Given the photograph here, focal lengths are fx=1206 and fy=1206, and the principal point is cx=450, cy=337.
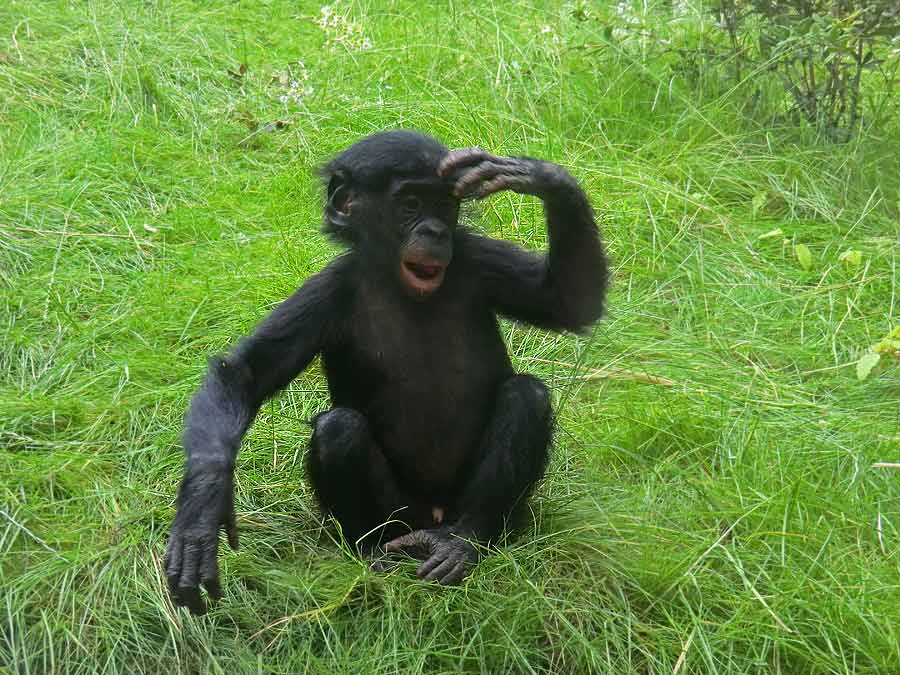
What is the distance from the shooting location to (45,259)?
650 cm

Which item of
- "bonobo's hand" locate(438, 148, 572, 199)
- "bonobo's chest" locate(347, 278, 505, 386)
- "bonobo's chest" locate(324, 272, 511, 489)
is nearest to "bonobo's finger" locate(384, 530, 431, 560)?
"bonobo's chest" locate(324, 272, 511, 489)

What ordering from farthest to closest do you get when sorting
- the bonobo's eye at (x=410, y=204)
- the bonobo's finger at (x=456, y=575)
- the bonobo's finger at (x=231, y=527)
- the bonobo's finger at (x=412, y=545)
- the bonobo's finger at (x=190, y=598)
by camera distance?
the bonobo's finger at (x=412, y=545) < the bonobo's eye at (x=410, y=204) < the bonobo's finger at (x=456, y=575) < the bonobo's finger at (x=231, y=527) < the bonobo's finger at (x=190, y=598)

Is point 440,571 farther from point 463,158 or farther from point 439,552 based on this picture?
point 463,158

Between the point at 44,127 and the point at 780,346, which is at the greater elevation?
the point at 44,127

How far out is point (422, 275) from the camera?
453 cm

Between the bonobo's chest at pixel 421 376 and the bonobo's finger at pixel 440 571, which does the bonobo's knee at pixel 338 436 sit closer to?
the bonobo's chest at pixel 421 376

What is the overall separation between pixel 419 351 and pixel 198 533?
48.9 inches

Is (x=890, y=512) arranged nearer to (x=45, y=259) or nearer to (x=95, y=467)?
(x=95, y=467)

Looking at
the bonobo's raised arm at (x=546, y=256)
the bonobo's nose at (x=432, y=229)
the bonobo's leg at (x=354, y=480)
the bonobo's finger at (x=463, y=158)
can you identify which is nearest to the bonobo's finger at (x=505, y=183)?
the bonobo's raised arm at (x=546, y=256)

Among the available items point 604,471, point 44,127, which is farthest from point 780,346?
point 44,127

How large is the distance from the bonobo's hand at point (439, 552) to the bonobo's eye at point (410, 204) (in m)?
1.20

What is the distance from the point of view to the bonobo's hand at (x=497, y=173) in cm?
404

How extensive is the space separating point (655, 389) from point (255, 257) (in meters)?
2.42

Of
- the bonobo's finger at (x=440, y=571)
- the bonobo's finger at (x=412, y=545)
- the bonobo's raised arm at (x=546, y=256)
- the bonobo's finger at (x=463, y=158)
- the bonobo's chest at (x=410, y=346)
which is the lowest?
the bonobo's finger at (x=412, y=545)
